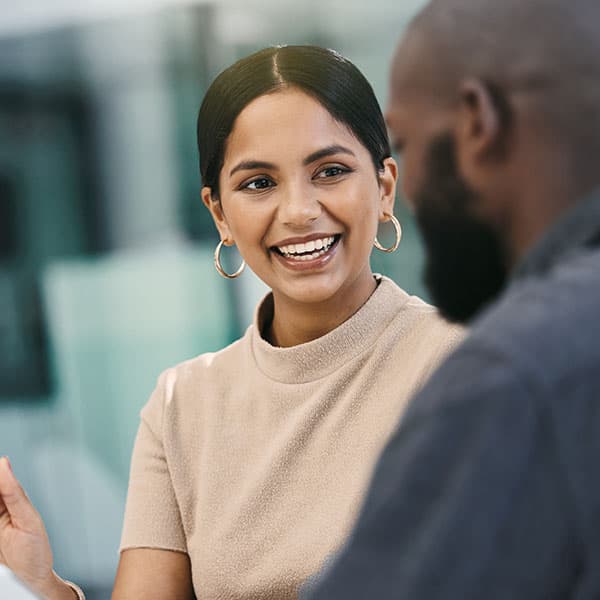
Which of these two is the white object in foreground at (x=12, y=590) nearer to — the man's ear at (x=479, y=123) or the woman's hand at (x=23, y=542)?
the woman's hand at (x=23, y=542)

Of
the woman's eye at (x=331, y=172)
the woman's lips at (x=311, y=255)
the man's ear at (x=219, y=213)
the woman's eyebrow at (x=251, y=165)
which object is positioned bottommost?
the woman's lips at (x=311, y=255)

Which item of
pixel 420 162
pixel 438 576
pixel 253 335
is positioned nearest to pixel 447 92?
pixel 420 162

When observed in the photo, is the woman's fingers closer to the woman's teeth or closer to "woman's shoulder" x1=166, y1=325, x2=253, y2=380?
"woman's shoulder" x1=166, y1=325, x2=253, y2=380

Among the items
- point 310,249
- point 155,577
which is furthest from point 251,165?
point 155,577

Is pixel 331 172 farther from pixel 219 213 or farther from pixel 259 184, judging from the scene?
pixel 219 213

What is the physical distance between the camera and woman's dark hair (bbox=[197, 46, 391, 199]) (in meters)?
1.61

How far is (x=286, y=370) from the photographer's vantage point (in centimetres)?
167

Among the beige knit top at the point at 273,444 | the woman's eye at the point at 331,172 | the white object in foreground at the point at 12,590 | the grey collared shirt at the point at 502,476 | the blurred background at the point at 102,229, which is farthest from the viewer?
the blurred background at the point at 102,229

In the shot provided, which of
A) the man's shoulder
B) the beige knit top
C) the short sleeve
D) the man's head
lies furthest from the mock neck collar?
the man's shoulder

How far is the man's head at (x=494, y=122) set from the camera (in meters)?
0.80

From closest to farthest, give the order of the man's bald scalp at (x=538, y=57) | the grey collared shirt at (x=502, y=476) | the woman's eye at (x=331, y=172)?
the grey collared shirt at (x=502, y=476)
the man's bald scalp at (x=538, y=57)
the woman's eye at (x=331, y=172)

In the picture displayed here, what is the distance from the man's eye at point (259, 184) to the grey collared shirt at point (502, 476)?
3.08 ft

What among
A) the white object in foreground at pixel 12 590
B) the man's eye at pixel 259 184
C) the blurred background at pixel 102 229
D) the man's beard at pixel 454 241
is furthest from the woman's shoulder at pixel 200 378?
the blurred background at pixel 102 229

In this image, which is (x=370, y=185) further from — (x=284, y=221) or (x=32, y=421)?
(x=32, y=421)
